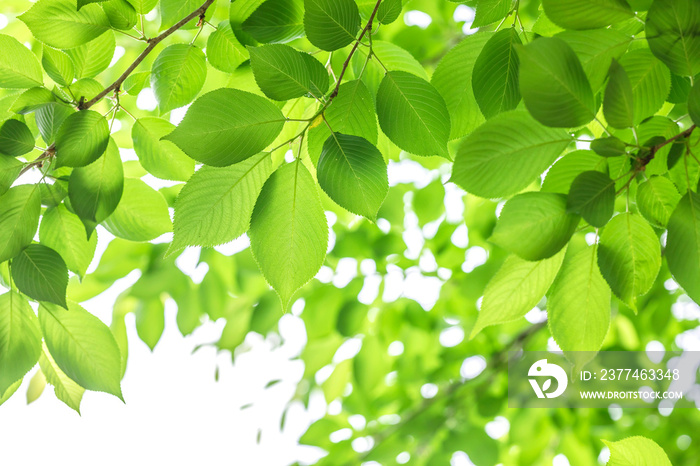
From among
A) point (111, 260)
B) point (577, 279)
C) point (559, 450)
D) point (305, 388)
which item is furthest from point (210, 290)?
point (559, 450)

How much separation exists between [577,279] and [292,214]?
22 cm

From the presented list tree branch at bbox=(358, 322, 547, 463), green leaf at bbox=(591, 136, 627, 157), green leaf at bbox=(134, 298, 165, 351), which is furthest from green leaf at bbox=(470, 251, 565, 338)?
tree branch at bbox=(358, 322, 547, 463)

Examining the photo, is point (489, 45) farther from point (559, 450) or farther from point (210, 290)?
point (559, 450)

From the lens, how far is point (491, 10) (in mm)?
402

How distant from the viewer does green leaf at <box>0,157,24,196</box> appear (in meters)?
0.39

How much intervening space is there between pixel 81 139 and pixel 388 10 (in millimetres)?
250

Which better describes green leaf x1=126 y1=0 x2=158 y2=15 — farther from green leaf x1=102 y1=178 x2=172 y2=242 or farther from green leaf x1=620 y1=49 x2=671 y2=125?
green leaf x1=620 y1=49 x2=671 y2=125

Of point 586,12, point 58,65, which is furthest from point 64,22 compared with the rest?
point 586,12

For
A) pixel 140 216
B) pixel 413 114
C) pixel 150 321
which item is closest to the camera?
pixel 413 114

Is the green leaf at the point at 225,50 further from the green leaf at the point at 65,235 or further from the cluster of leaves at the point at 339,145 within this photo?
the green leaf at the point at 65,235

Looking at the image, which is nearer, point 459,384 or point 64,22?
point 64,22

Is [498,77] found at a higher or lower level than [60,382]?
higher

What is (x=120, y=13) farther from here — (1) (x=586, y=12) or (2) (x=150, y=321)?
(2) (x=150, y=321)

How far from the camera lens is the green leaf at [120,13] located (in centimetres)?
40
